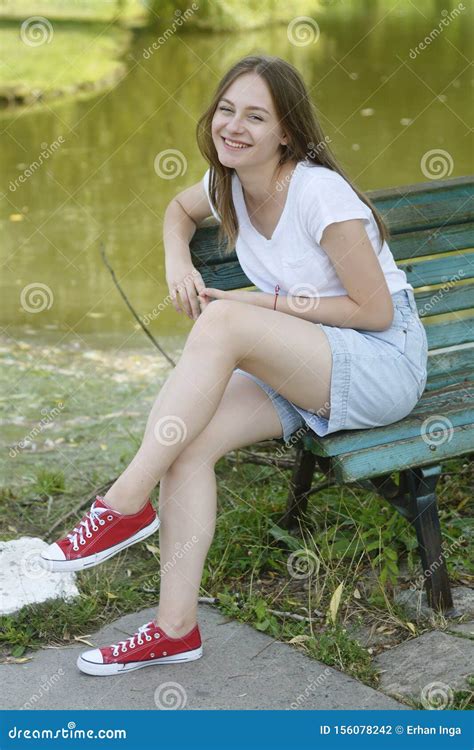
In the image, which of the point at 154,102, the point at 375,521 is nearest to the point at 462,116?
the point at 154,102

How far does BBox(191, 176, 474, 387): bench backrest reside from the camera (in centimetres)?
329

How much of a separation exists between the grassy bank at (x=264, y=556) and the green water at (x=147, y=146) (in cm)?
172

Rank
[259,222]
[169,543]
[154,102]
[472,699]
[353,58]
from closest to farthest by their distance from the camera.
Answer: [472,699] < [169,543] < [259,222] < [154,102] < [353,58]

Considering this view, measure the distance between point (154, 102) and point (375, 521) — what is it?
28.8 ft

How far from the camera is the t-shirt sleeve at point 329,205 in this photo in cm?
280

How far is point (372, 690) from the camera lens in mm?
2643

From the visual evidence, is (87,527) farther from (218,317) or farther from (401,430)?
(401,430)

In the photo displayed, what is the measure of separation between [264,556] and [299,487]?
230 mm

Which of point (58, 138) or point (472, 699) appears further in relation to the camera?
point (58, 138)

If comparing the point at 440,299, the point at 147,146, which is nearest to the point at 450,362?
the point at 440,299

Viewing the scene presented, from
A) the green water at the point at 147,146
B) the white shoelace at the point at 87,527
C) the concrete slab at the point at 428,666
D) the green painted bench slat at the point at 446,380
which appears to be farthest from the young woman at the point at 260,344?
the green water at the point at 147,146

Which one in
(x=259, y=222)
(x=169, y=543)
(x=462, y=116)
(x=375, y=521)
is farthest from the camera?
(x=462, y=116)

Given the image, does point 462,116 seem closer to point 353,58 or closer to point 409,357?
point 353,58

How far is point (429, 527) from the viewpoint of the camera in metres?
2.89
